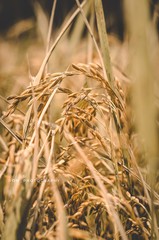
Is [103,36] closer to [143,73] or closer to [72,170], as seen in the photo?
[72,170]

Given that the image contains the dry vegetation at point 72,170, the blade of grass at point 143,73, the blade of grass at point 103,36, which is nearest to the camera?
the blade of grass at point 143,73

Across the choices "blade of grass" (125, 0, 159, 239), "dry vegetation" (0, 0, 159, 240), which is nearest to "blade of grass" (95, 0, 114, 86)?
"dry vegetation" (0, 0, 159, 240)

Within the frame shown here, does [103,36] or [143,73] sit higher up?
[103,36]

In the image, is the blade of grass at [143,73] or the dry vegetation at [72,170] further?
the dry vegetation at [72,170]

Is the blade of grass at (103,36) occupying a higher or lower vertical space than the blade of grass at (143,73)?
higher

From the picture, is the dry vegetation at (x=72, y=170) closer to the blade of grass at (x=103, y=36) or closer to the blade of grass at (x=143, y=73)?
the blade of grass at (x=103, y=36)

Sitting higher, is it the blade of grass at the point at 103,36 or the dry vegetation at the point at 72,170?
the blade of grass at the point at 103,36

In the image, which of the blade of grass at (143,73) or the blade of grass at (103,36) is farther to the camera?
the blade of grass at (103,36)

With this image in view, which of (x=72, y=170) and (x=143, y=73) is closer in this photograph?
(x=143, y=73)

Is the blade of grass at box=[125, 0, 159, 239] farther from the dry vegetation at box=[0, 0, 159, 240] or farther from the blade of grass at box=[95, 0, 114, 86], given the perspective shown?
the blade of grass at box=[95, 0, 114, 86]

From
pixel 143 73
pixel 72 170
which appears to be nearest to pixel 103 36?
pixel 72 170

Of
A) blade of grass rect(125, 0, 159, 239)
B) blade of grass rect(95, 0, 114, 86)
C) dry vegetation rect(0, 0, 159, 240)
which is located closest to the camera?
blade of grass rect(125, 0, 159, 239)

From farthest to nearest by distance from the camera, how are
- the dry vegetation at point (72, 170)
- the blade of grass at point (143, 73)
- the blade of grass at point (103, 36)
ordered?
the blade of grass at point (103, 36) < the dry vegetation at point (72, 170) < the blade of grass at point (143, 73)

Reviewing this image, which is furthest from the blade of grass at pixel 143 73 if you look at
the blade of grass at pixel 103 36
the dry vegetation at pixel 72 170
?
the blade of grass at pixel 103 36
